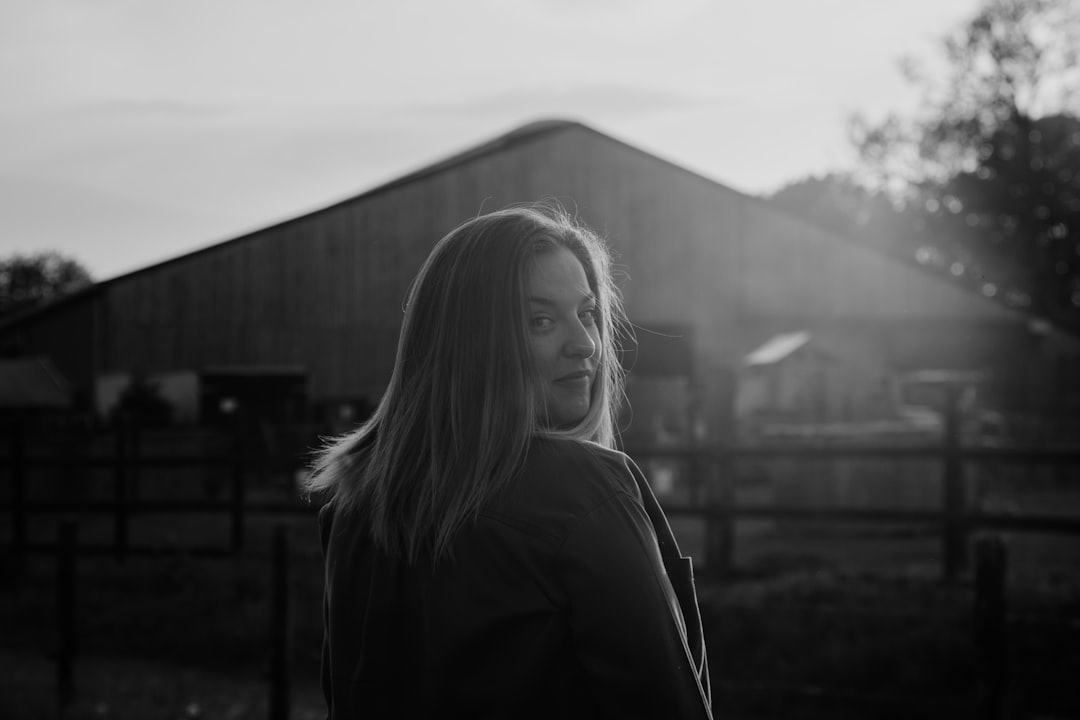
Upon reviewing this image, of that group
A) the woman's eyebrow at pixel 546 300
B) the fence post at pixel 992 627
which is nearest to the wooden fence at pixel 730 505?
the fence post at pixel 992 627

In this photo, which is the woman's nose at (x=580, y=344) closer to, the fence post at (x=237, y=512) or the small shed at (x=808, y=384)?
the fence post at (x=237, y=512)

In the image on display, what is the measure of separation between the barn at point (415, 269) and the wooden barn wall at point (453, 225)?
0.03m

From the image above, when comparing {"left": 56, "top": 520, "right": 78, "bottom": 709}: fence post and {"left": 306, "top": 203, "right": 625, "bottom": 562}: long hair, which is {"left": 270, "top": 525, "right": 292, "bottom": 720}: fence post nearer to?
{"left": 56, "top": 520, "right": 78, "bottom": 709}: fence post

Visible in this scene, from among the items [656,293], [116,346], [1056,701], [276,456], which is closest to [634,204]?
[656,293]

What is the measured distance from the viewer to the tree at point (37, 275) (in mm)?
79312

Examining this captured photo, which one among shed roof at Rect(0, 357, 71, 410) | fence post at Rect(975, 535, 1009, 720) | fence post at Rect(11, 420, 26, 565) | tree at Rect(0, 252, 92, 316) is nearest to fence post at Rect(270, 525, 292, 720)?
fence post at Rect(975, 535, 1009, 720)

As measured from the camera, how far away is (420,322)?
1725 mm

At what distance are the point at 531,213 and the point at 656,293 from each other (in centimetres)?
2155

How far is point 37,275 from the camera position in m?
80.2

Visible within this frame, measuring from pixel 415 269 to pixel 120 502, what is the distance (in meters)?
11.7

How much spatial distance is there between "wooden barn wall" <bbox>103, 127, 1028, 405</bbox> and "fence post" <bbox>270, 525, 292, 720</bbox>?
14.9 metres

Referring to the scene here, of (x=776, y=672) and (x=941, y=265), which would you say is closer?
(x=776, y=672)

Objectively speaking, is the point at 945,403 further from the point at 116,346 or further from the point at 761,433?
the point at 116,346

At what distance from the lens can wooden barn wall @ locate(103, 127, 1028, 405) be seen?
21.2m
